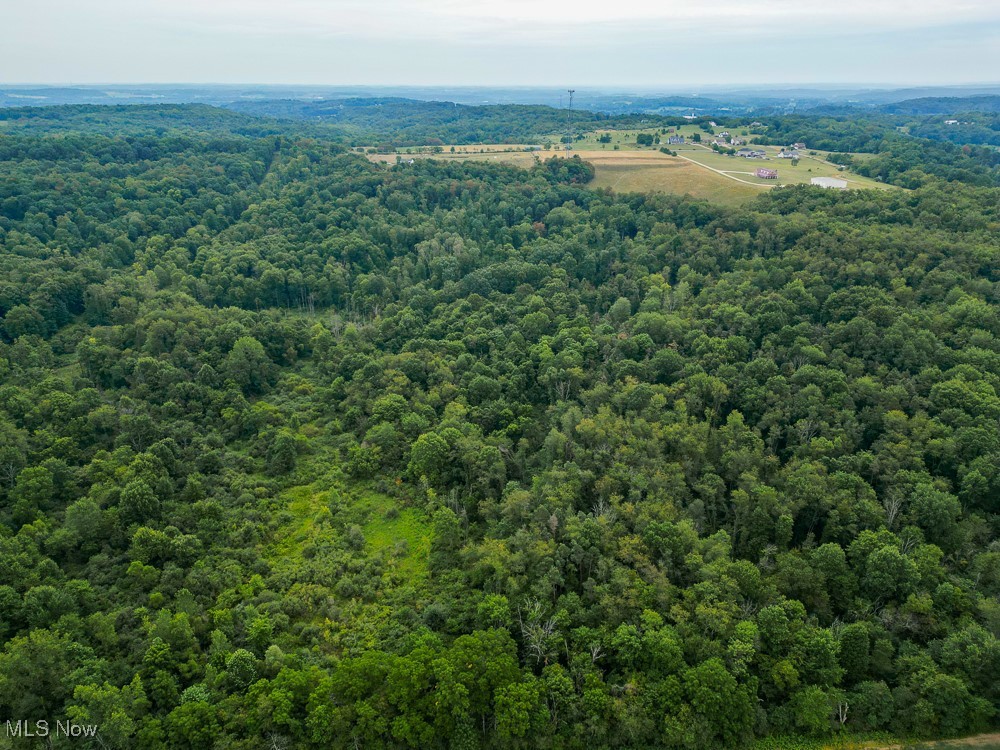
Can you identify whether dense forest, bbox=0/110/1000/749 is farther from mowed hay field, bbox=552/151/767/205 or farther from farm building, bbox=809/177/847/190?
farm building, bbox=809/177/847/190

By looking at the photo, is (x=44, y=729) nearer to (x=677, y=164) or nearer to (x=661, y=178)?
(x=661, y=178)

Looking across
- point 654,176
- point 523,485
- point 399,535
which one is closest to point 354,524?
point 399,535

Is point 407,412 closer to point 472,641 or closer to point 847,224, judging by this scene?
point 472,641

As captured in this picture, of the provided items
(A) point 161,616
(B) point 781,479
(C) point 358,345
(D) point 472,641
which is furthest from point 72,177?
(B) point 781,479

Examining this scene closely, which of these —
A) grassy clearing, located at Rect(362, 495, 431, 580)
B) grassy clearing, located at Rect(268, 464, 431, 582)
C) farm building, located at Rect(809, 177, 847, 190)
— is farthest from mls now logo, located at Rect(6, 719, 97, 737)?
farm building, located at Rect(809, 177, 847, 190)

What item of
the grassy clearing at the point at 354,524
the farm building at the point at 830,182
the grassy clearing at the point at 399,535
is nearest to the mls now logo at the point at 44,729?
the grassy clearing at the point at 354,524

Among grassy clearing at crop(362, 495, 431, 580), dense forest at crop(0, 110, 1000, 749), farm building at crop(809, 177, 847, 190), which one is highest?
farm building at crop(809, 177, 847, 190)
